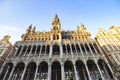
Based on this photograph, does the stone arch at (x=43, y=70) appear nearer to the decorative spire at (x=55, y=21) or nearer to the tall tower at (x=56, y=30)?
the tall tower at (x=56, y=30)

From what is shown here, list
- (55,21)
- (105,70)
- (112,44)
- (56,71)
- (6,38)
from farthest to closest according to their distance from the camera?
(55,21) < (6,38) < (112,44) < (56,71) < (105,70)

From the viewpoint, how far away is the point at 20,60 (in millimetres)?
30969

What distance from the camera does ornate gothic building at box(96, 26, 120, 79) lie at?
30489 mm

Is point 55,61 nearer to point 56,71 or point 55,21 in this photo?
point 56,71

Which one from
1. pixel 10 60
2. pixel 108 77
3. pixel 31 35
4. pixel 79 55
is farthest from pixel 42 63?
pixel 108 77

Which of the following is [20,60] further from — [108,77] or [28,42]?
[108,77]

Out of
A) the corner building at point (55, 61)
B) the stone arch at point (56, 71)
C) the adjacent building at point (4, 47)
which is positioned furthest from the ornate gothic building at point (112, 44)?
the adjacent building at point (4, 47)

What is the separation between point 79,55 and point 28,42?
16964 millimetres

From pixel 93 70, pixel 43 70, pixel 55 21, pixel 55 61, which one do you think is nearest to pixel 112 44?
pixel 93 70

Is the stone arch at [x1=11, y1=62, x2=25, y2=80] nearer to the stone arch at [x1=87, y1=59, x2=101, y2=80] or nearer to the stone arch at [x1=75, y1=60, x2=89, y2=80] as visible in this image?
the stone arch at [x1=75, y1=60, x2=89, y2=80]

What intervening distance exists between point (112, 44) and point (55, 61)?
19323mm

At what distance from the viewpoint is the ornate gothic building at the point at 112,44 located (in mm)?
30489

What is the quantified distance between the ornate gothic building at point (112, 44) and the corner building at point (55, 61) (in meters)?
1.93

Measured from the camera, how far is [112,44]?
36.2m
